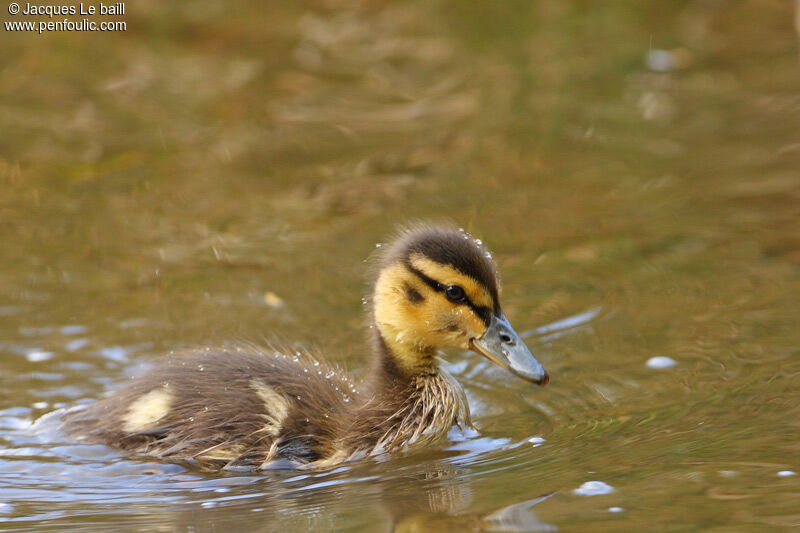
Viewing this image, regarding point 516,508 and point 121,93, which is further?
point 121,93

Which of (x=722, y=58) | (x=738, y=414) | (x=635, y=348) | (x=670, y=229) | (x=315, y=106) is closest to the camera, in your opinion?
(x=738, y=414)

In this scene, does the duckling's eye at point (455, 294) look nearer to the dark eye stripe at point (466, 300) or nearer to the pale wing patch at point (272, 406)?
the dark eye stripe at point (466, 300)

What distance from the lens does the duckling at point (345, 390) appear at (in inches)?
186

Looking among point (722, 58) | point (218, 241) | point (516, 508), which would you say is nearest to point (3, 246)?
point (218, 241)

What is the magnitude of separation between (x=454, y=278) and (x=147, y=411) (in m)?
1.24

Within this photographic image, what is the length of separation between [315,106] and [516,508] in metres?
5.49

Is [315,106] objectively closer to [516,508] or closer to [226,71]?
[226,71]

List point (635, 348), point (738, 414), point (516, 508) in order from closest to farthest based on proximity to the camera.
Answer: point (516, 508)
point (738, 414)
point (635, 348)

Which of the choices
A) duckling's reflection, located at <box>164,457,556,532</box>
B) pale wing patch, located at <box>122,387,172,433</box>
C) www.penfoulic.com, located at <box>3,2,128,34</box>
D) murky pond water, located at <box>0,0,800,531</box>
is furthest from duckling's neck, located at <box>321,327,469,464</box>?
www.penfoulic.com, located at <box>3,2,128,34</box>

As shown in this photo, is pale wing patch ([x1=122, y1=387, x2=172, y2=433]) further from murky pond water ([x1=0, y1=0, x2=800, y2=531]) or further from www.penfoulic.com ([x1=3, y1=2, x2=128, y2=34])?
www.penfoulic.com ([x1=3, y1=2, x2=128, y2=34])

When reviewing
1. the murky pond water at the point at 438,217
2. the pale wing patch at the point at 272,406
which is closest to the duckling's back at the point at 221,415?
the pale wing patch at the point at 272,406

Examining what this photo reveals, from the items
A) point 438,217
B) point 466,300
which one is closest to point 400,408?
point 466,300

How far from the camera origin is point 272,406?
4.76m

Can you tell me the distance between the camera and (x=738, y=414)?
474 cm
